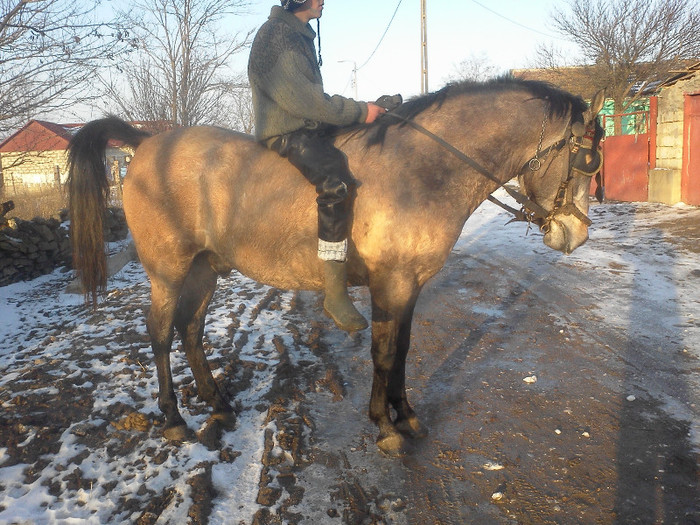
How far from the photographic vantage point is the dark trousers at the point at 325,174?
301 centimetres

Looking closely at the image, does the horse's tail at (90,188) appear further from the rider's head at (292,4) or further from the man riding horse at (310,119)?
the rider's head at (292,4)

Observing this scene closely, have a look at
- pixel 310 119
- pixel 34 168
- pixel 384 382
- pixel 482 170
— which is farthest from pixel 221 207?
pixel 34 168

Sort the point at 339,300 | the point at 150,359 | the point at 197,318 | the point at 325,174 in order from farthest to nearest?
the point at 150,359
the point at 197,318
the point at 339,300
the point at 325,174

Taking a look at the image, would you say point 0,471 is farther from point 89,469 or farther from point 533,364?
point 533,364

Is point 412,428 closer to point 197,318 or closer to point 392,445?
point 392,445

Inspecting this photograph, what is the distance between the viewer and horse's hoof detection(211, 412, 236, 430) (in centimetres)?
364

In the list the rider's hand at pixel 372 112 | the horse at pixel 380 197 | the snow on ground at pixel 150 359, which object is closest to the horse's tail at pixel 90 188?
the horse at pixel 380 197

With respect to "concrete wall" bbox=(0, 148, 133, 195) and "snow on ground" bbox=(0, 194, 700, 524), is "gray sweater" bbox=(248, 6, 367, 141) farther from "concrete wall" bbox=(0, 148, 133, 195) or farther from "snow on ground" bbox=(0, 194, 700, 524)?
"snow on ground" bbox=(0, 194, 700, 524)

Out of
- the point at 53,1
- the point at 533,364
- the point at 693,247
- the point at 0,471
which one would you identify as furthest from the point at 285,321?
the point at 693,247

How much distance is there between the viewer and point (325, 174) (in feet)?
9.97

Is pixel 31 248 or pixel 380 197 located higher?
pixel 380 197

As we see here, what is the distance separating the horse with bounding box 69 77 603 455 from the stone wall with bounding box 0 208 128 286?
4.87 meters

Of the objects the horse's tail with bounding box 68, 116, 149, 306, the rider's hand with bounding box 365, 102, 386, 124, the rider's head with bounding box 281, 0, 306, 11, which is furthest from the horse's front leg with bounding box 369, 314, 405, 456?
the horse's tail with bounding box 68, 116, 149, 306

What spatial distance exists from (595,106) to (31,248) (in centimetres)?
925
